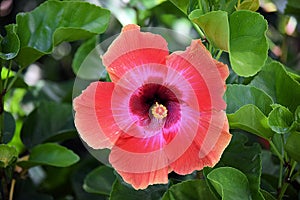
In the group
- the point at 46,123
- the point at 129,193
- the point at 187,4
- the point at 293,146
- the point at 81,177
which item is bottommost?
the point at 81,177

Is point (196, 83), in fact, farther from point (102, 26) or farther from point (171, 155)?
point (102, 26)

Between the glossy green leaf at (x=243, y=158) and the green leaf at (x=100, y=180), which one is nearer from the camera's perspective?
A: the glossy green leaf at (x=243, y=158)

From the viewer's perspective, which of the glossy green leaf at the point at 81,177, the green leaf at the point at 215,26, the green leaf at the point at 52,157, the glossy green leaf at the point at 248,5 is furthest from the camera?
the glossy green leaf at the point at 81,177

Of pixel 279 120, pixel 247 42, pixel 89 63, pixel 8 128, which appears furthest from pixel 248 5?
pixel 8 128

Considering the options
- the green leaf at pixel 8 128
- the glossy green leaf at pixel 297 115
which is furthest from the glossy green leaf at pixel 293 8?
the green leaf at pixel 8 128

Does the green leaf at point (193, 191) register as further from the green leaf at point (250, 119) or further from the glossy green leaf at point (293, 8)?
the glossy green leaf at point (293, 8)

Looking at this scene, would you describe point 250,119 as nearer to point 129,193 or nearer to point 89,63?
point 129,193

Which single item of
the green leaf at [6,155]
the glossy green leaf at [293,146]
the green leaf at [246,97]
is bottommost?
the green leaf at [6,155]

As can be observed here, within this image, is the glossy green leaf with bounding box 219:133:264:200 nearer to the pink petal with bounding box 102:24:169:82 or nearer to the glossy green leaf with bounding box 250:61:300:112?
the glossy green leaf with bounding box 250:61:300:112
